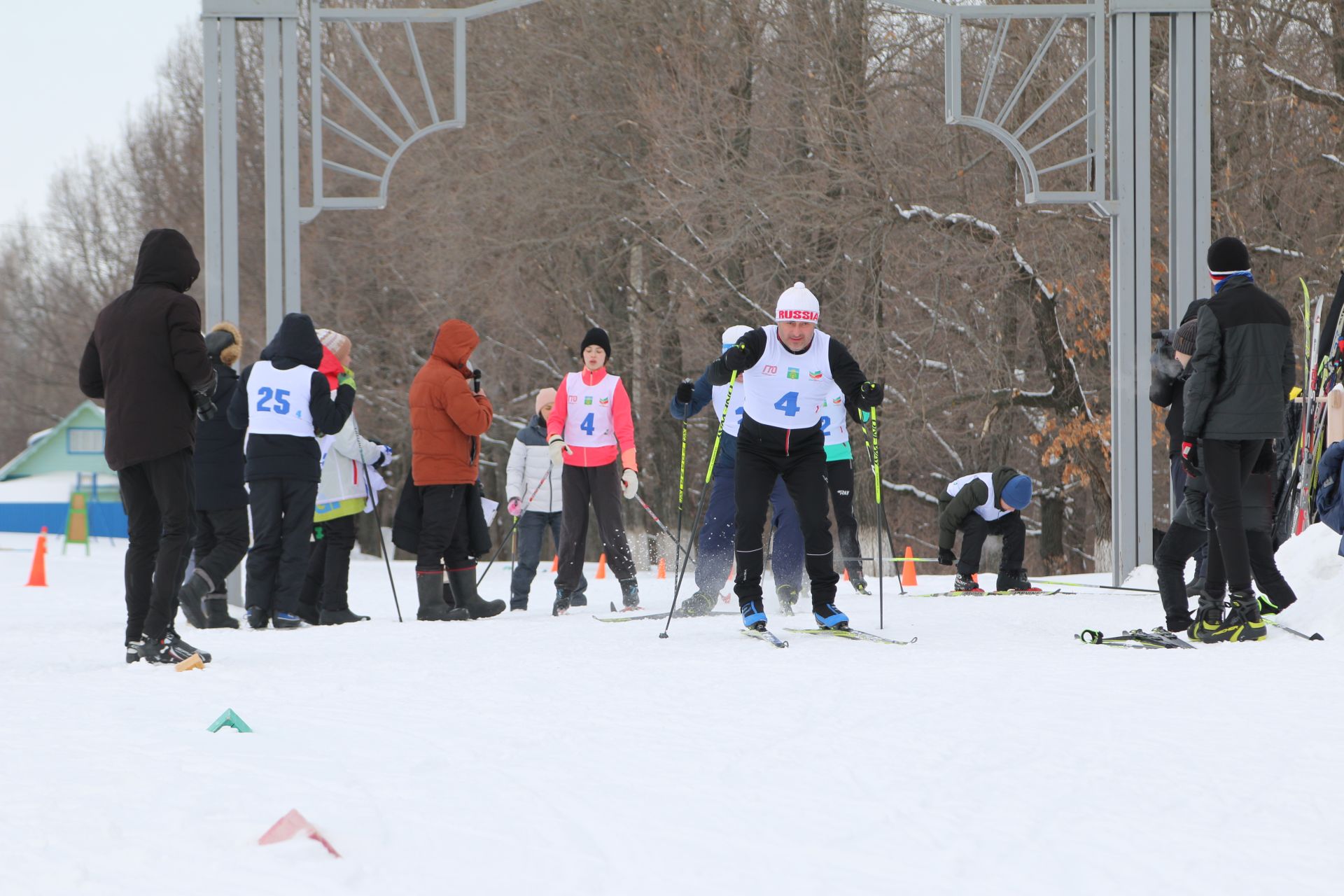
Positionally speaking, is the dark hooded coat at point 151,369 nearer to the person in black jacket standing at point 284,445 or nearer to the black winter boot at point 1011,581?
the person in black jacket standing at point 284,445

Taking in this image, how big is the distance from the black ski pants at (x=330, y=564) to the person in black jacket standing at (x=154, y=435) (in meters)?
2.49

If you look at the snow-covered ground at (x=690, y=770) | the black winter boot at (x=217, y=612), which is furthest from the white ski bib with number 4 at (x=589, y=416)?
the snow-covered ground at (x=690, y=770)

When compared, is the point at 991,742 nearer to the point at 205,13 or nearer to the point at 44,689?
the point at 44,689

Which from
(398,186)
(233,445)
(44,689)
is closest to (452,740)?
(44,689)

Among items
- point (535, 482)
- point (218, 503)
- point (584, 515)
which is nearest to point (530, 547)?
point (535, 482)

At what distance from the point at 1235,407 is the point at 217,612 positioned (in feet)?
18.0

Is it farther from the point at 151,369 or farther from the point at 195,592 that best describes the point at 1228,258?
the point at 195,592

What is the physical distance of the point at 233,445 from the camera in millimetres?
8414

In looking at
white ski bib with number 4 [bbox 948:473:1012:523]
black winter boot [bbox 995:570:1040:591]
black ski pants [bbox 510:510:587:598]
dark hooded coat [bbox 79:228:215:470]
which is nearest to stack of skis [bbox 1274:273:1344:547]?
black winter boot [bbox 995:570:1040:591]

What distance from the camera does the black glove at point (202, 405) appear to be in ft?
20.1

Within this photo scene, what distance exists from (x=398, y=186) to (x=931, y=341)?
28.7 feet

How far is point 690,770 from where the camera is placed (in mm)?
3949

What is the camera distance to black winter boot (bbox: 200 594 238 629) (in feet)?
27.7

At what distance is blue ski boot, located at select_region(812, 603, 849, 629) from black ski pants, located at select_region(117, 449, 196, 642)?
2.82 meters
